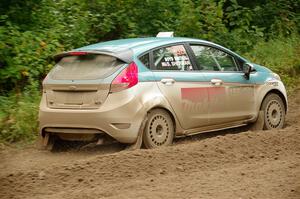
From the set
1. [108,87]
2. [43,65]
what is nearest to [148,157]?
[108,87]

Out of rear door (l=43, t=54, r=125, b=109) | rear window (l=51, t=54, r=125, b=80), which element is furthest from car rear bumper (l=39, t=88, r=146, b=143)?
rear window (l=51, t=54, r=125, b=80)

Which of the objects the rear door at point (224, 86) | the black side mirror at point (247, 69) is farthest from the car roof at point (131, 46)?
the black side mirror at point (247, 69)

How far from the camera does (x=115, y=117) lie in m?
8.41

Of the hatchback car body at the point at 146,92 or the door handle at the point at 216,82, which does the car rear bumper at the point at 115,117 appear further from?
the door handle at the point at 216,82

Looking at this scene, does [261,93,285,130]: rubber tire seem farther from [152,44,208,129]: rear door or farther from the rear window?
the rear window

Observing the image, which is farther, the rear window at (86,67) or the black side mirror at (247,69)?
the black side mirror at (247,69)

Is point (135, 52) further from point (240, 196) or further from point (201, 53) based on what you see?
point (240, 196)

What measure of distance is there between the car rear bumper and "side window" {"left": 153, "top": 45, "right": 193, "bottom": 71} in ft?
2.71

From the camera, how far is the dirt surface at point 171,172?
654 cm

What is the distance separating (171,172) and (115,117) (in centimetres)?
138

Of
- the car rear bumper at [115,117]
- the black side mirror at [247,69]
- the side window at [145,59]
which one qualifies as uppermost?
the side window at [145,59]

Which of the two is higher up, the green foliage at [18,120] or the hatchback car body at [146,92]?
the hatchback car body at [146,92]

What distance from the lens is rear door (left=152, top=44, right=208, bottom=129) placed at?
9016mm

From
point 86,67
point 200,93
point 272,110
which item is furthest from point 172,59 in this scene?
point 272,110
